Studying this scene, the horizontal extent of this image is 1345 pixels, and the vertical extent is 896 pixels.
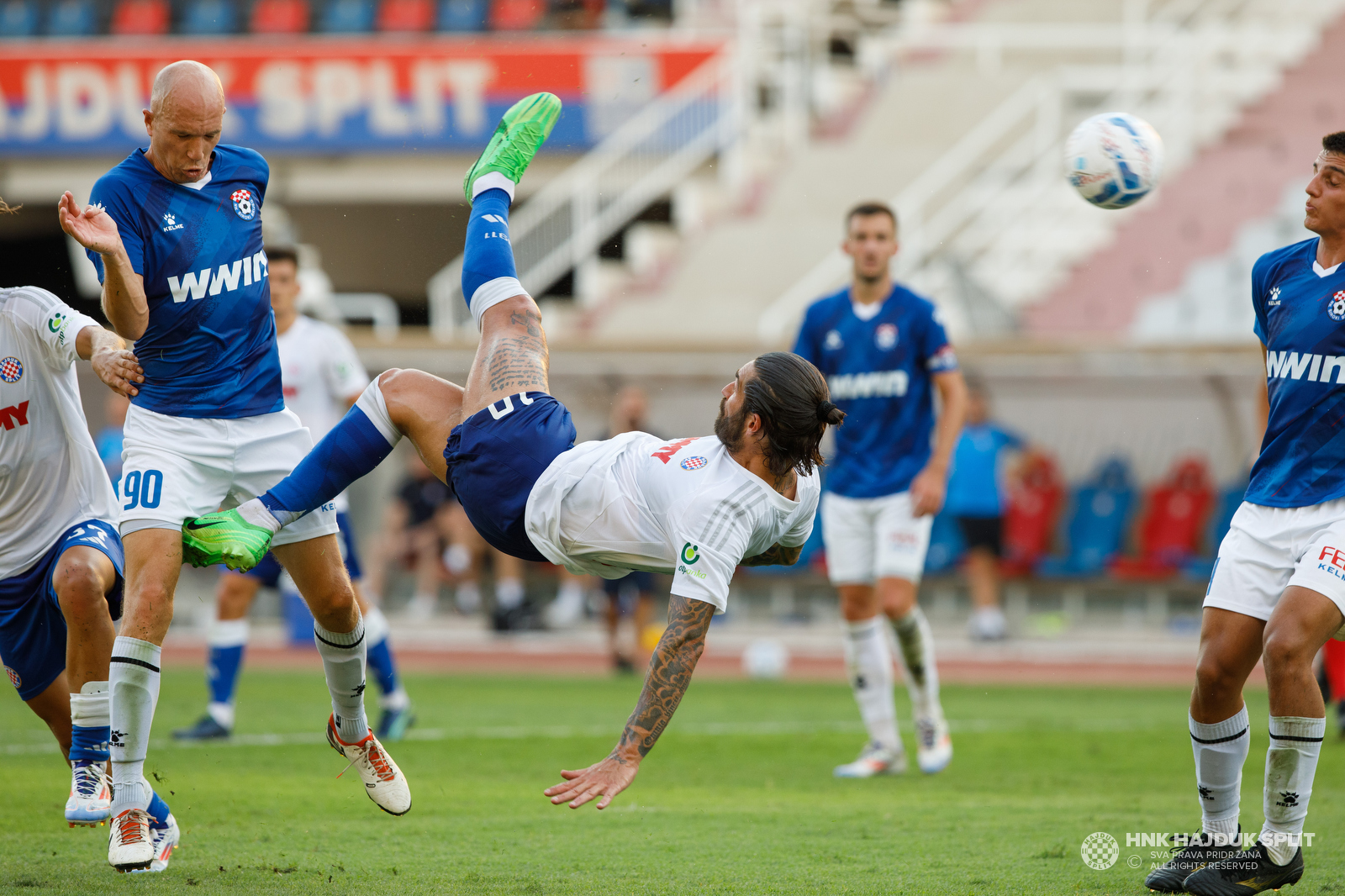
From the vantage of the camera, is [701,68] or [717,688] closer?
[717,688]

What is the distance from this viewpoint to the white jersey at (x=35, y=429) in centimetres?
531

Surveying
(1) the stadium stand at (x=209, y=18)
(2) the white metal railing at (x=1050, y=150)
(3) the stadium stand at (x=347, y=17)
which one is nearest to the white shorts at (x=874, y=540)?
(2) the white metal railing at (x=1050, y=150)

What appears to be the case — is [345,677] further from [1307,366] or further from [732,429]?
[1307,366]

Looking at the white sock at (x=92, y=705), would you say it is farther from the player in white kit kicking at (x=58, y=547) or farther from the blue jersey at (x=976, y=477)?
the blue jersey at (x=976, y=477)

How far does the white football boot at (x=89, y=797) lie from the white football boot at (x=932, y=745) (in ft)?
13.5

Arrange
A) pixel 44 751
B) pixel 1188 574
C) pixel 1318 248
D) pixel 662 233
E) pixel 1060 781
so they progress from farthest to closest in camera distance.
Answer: pixel 662 233 < pixel 1188 574 < pixel 44 751 < pixel 1060 781 < pixel 1318 248

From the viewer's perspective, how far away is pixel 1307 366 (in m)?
4.84

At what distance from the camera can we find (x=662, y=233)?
826 inches

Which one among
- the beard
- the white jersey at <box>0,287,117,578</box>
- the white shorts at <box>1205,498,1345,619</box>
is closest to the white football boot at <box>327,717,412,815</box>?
the white jersey at <box>0,287,117,578</box>

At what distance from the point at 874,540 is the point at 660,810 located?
2147mm

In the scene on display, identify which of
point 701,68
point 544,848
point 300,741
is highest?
point 701,68

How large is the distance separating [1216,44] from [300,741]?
52.2 ft

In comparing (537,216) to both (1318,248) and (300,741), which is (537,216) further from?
(1318,248)

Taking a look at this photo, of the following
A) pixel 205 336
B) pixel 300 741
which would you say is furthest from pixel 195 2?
pixel 205 336
